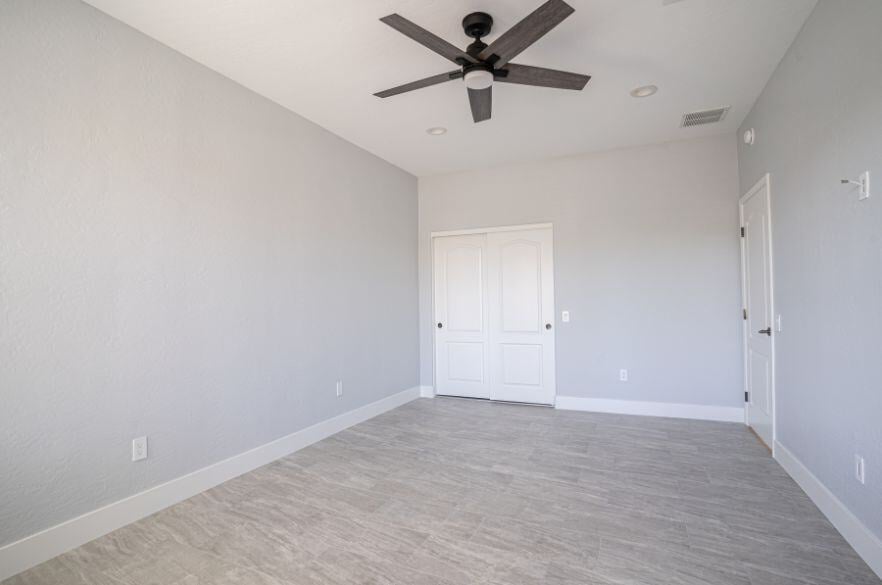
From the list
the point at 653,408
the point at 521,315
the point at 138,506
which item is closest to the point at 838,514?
the point at 653,408

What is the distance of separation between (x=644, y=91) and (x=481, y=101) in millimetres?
1567

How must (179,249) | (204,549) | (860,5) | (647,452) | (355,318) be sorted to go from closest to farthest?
1. (860,5)
2. (204,549)
3. (179,249)
4. (647,452)
5. (355,318)

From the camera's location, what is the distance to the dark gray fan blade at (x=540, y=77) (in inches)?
93.5

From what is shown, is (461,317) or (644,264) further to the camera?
(461,317)

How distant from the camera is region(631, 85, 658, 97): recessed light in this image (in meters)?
3.28

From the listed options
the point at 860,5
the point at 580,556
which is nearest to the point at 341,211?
the point at 580,556

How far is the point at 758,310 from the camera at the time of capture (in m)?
3.65

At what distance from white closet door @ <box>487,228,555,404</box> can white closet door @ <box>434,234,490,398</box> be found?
0.12m

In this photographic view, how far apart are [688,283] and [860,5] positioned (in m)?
2.81

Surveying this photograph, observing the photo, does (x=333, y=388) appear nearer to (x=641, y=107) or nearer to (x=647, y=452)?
(x=647, y=452)

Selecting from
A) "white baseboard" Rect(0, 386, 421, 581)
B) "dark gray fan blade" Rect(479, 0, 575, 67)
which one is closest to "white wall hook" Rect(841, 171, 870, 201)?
"dark gray fan blade" Rect(479, 0, 575, 67)

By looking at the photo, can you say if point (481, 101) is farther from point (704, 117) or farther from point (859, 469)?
point (859, 469)

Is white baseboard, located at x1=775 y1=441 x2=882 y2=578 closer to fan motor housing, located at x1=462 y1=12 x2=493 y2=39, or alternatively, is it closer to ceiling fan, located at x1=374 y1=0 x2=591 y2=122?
ceiling fan, located at x1=374 y1=0 x2=591 y2=122

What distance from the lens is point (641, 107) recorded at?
3.63m
